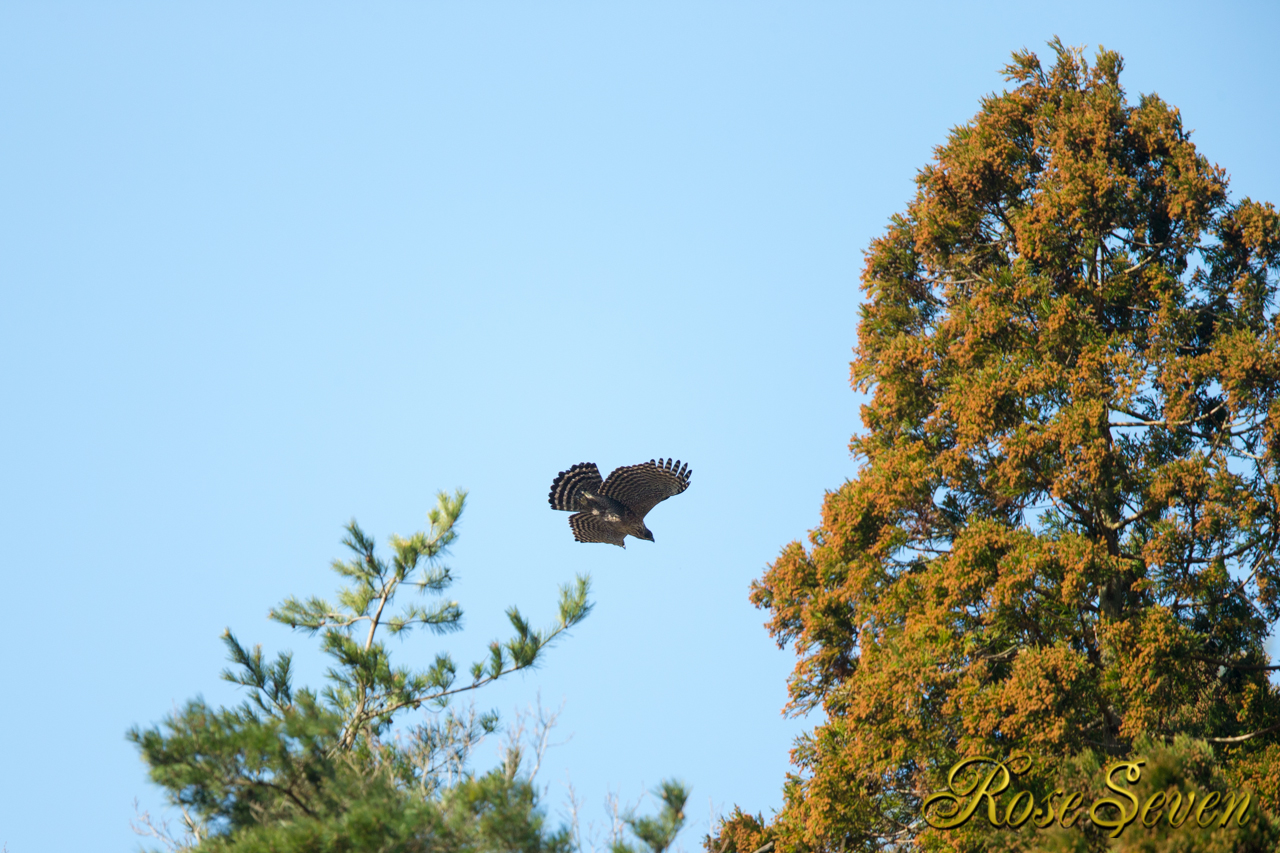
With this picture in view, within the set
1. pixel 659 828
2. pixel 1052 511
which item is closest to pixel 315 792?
pixel 659 828

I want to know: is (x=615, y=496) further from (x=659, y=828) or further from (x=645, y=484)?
(x=659, y=828)

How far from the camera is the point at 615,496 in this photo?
1522 cm

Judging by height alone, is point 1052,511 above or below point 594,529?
below

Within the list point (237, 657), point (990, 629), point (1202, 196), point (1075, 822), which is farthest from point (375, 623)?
point (1202, 196)

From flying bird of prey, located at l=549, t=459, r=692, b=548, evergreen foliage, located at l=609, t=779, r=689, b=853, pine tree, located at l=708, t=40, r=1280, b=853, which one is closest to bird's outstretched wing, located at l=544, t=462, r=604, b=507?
flying bird of prey, located at l=549, t=459, r=692, b=548

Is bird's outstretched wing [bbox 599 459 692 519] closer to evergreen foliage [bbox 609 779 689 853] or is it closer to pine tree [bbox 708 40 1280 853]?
pine tree [bbox 708 40 1280 853]

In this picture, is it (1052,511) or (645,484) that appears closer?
(1052,511)

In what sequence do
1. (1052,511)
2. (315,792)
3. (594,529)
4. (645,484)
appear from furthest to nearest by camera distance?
(594,529), (645,484), (1052,511), (315,792)

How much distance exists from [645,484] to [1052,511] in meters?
5.91

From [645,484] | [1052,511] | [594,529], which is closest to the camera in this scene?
[1052,511]

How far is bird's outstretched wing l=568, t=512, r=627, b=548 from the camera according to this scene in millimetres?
15750

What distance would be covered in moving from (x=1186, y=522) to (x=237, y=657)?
8.59m

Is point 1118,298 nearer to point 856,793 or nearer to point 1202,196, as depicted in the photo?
point 1202,196

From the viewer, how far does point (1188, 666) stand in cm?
904
